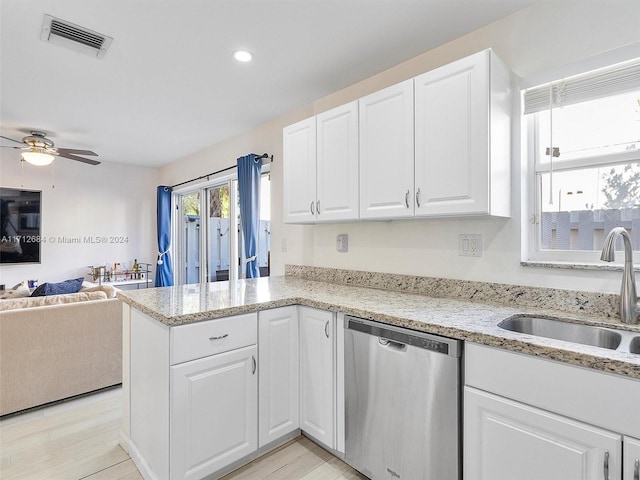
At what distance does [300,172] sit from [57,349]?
2267 millimetres

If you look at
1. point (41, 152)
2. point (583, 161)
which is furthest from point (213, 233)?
point (583, 161)

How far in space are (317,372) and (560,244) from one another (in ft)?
4.75

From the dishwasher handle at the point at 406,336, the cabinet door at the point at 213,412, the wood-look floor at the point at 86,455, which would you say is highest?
the dishwasher handle at the point at 406,336

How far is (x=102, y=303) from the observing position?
8.93 feet

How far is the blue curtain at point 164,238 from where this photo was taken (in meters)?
5.28

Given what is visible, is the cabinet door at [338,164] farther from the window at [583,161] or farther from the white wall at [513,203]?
the window at [583,161]

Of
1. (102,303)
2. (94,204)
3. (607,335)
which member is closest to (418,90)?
(607,335)

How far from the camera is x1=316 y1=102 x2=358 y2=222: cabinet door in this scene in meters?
2.17

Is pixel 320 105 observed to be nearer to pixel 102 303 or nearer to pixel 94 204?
pixel 102 303

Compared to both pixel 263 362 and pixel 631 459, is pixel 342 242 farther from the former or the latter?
pixel 631 459

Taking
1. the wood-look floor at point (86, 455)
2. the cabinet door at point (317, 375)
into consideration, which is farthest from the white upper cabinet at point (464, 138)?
the wood-look floor at point (86, 455)

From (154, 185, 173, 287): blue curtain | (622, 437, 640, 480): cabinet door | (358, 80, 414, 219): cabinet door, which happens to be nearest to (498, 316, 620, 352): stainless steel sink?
(622, 437, 640, 480): cabinet door

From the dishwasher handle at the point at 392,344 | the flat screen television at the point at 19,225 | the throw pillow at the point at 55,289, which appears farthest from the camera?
the flat screen television at the point at 19,225

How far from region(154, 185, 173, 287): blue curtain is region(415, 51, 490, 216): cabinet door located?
4.55 meters
